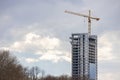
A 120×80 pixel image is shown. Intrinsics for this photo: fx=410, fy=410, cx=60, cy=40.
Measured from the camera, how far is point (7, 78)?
451 feet

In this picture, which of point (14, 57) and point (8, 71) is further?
point (14, 57)

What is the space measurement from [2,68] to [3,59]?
4.82 m

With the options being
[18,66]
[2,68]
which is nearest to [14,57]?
[18,66]

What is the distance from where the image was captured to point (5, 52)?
148m

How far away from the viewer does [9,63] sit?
143125 millimetres

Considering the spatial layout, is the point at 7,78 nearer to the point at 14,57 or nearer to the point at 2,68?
the point at 2,68

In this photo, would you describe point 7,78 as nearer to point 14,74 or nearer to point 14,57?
point 14,74

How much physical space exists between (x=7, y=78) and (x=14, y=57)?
48.5 ft

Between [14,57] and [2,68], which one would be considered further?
[14,57]

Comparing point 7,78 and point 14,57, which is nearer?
point 7,78

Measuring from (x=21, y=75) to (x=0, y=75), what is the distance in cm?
1395

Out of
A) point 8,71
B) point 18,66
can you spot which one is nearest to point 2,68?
point 8,71

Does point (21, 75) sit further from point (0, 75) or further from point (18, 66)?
point (0, 75)

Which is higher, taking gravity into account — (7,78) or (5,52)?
(5,52)
